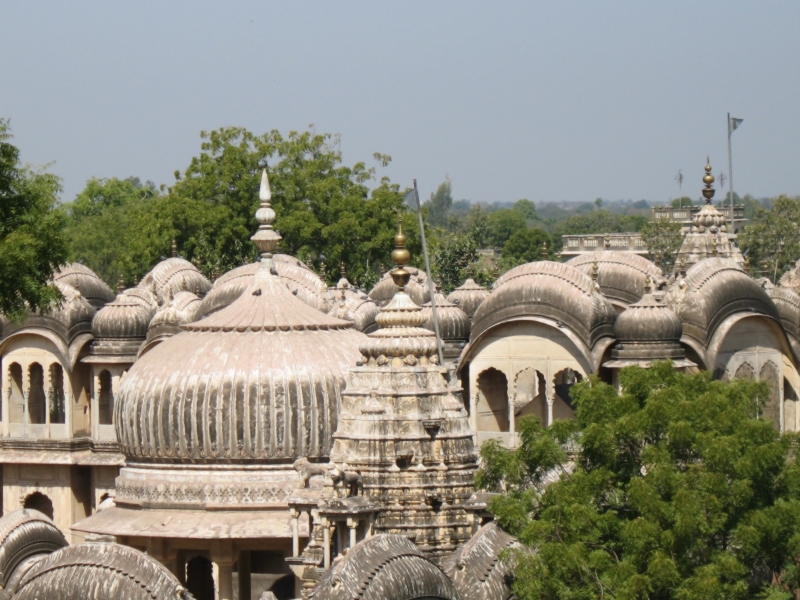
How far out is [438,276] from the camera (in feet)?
188

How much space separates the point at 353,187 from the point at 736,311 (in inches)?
1148

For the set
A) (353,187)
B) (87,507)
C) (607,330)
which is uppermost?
(353,187)

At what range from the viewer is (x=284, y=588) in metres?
26.3

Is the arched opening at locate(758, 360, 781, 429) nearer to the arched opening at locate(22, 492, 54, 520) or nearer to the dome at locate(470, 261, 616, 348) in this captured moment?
the dome at locate(470, 261, 616, 348)

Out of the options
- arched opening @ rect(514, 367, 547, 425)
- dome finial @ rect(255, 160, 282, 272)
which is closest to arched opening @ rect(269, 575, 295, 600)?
dome finial @ rect(255, 160, 282, 272)

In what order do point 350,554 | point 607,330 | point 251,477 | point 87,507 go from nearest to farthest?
1. point 350,554
2. point 251,477
3. point 607,330
4. point 87,507

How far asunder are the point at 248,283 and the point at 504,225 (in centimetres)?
9527

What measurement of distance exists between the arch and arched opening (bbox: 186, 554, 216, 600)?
39.7ft

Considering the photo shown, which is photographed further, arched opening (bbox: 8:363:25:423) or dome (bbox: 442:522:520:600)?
arched opening (bbox: 8:363:25:423)

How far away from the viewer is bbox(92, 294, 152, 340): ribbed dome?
125 ft

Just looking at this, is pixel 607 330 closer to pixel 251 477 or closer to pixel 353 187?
pixel 251 477

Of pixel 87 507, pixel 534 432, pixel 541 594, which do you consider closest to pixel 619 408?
pixel 534 432

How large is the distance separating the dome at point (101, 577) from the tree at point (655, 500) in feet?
10.5

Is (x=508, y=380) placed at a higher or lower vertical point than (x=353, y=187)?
lower
